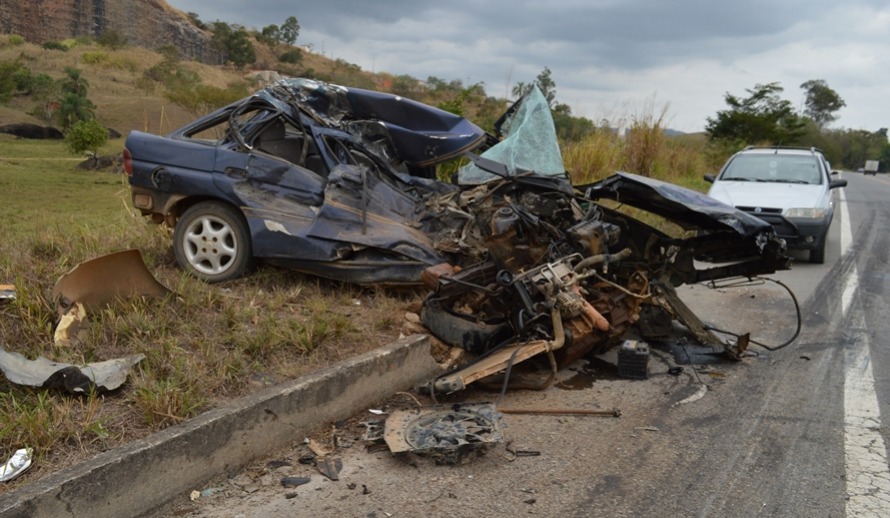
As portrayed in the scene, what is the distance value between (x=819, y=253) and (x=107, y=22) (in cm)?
4557

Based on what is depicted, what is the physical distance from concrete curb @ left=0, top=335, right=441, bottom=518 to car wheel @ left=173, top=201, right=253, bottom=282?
73.8 inches

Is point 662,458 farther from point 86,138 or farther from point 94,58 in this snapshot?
point 94,58

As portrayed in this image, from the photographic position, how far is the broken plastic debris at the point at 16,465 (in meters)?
2.80

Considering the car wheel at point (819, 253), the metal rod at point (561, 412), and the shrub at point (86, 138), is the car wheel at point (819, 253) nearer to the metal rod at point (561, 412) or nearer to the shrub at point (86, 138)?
the metal rod at point (561, 412)

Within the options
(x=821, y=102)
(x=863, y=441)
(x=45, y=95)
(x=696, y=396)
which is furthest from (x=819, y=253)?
(x=821, y=102)

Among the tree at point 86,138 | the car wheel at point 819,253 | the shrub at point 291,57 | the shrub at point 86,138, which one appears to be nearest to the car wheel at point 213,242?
the car wheel at point 819,253

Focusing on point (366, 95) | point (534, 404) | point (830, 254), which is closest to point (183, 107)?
point (366, 95)

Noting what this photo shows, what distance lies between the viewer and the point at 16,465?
2861 millimetres

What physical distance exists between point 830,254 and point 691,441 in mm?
8326

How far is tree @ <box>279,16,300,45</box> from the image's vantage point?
5538 centimetres

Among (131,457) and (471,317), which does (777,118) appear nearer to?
(471,317)

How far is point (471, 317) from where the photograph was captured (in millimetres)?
4988

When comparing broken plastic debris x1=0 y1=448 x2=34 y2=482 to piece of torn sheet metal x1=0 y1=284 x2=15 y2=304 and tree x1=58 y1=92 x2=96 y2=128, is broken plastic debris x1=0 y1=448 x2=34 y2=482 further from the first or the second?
tree x1=58 y1=92 x2=96 y2=128

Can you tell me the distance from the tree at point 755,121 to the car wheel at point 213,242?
26.7 m
